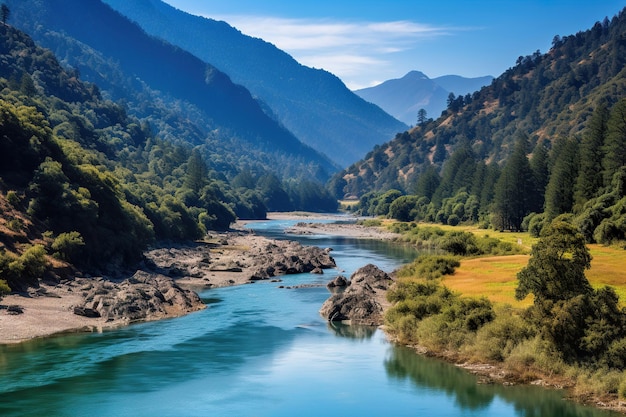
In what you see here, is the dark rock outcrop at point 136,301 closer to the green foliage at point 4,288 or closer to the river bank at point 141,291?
the river bank at point 141,291

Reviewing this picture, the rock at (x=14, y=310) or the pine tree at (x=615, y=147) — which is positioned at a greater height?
the pine tree at (x=615, y=147)

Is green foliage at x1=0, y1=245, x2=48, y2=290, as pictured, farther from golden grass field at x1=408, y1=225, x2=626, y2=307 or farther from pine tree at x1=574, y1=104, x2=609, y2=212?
pine tree at x1=574, y1=104, x2=609, y2=212

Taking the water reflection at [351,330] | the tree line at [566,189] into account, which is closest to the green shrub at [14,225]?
the water reflection at [351,330]

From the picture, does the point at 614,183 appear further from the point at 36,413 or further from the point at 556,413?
the point at 36,413

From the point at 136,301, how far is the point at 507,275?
37904 millimetres

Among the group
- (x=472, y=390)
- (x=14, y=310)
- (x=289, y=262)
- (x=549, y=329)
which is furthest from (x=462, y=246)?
(x=14, y=310)

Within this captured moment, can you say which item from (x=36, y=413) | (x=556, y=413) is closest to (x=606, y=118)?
(x=556, y=413)

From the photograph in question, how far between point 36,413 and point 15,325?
21921 mm

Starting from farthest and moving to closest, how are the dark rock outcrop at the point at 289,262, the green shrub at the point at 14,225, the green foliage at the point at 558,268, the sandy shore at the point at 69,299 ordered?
the dark rock outcrop at the point at 289,262 < the green shrub at the point at 14,225 < the sandy shore at the point at 69,299 < the green foliage at the point at 558,268

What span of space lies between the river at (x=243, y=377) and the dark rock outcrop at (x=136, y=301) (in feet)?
9.44

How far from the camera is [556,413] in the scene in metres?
42.9

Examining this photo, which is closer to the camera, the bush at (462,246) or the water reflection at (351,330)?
the water reflection at (351,330)

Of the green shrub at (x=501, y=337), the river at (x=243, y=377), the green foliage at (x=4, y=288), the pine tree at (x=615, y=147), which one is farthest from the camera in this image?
the pine tree at (x=615, y=147)

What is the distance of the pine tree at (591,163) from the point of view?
116 metres
